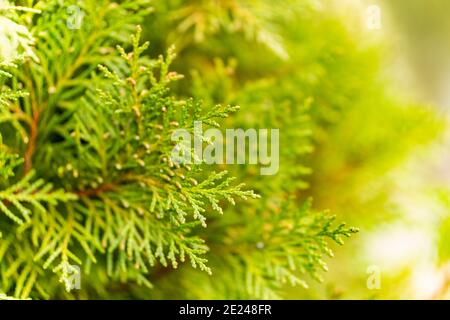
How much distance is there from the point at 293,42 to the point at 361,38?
20cm

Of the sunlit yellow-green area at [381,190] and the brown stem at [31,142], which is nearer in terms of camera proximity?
the brown stem at [31,142]

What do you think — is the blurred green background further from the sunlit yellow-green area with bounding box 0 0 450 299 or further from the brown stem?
the brown stem

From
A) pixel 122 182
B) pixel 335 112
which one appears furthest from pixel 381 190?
pixel 122 182

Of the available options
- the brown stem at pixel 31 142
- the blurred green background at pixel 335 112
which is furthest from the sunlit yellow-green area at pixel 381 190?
the brown stem at pixel 31 142

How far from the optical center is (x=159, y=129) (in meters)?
0.57

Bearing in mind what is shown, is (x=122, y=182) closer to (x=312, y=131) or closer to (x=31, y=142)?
(x=31, y=142)

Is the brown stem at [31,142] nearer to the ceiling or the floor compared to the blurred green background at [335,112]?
nearer to the floor

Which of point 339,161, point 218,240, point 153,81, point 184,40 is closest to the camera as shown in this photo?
A: point 153,81

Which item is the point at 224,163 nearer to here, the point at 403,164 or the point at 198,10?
the point at 198,10

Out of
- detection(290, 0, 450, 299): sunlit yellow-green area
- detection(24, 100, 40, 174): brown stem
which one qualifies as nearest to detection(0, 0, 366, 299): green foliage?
detection(24, 100, 40, 174): brown stem

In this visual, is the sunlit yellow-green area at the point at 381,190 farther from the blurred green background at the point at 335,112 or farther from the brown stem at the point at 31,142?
the brown stem at the point at 31,142

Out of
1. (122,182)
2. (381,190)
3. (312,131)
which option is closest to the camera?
(122,182)

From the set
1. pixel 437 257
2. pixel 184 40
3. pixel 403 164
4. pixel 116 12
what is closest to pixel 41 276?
pixel 116 12

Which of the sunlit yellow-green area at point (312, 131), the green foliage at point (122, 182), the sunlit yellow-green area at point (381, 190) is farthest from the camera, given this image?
the sunlit yellow-green area at point (381, 190)
